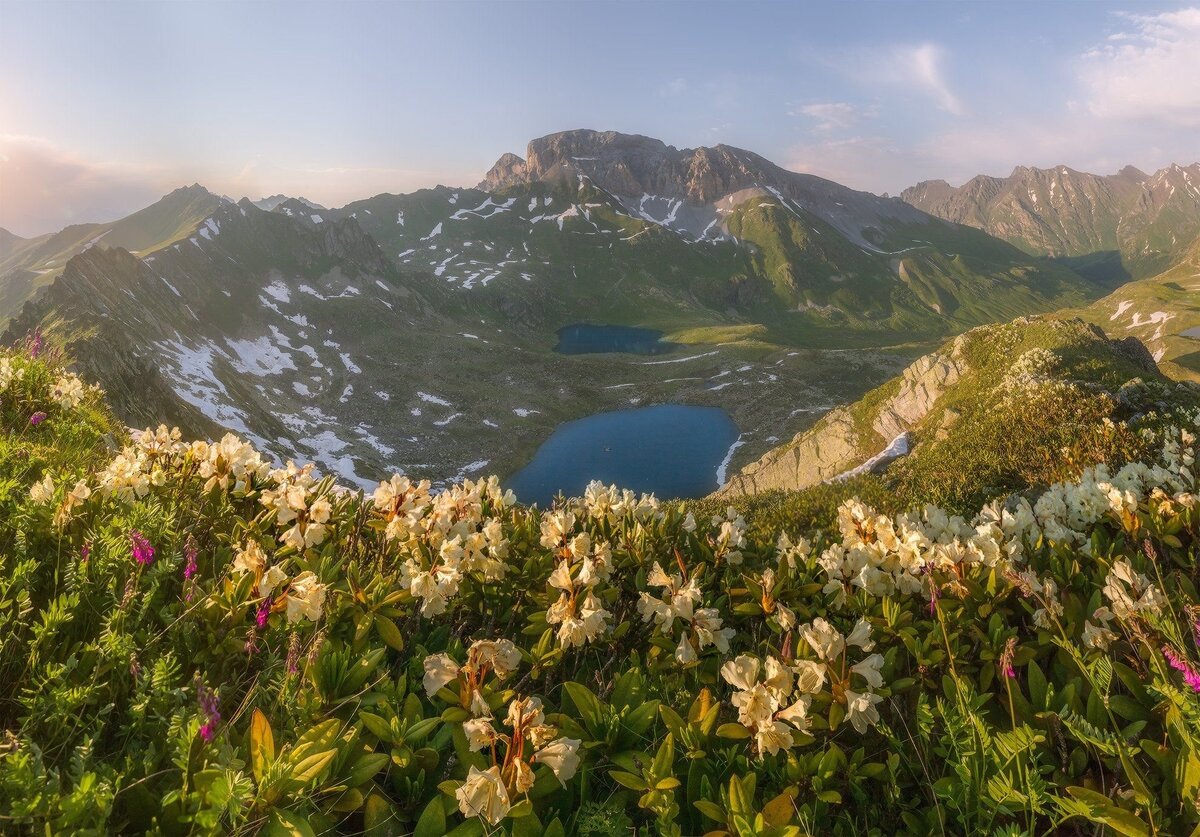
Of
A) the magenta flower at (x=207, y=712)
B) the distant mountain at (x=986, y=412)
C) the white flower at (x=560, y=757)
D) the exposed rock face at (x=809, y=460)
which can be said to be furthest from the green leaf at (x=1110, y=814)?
the exposed rock face at (x=809, y=460)

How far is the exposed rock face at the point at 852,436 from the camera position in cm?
2527

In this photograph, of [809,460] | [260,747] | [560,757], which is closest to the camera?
[260,747]

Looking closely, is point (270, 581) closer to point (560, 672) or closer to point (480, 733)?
point (480, 733)

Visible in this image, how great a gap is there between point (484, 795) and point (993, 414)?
20.8 meters

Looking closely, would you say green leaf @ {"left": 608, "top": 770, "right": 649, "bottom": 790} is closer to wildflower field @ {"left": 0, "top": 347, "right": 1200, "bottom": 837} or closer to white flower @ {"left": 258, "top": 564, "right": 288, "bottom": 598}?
wildflower field @ {"left": 0, "top": 347, "right": 1200, "bottom": 837}

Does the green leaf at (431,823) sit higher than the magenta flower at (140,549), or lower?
lower

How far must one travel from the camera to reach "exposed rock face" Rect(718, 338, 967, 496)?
25.3 meters

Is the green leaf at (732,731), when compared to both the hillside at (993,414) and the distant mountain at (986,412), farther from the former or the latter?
the distant mountain at (986,412)

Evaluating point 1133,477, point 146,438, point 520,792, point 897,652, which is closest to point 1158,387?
point 1133,477

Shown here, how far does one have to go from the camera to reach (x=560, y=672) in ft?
12.1

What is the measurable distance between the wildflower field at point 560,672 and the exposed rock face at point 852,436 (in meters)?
19.3

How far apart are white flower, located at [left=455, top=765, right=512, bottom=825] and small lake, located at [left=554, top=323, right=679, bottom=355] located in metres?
152

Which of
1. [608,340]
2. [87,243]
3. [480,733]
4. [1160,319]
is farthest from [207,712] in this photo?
[87,243]

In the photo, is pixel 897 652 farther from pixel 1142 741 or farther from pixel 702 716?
pixel 702 716
